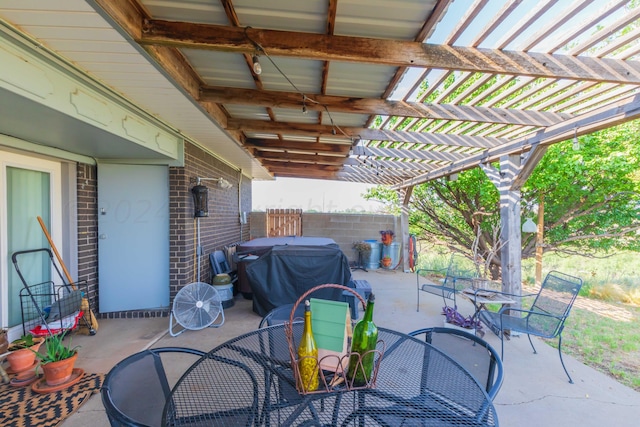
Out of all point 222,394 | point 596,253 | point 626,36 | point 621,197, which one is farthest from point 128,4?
point 596,253

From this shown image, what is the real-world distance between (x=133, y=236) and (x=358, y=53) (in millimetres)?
3588

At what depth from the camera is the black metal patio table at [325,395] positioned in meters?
1.10

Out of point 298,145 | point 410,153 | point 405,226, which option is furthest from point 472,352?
point 405,226

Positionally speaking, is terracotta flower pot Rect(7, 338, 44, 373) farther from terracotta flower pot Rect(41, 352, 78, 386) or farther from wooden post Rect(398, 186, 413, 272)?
wooden post Rect(398, 186, 413, 272)

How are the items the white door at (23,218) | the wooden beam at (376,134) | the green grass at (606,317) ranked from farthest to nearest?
the wooden beam at (376,134)
the green grass at (606,317)
the white door at (23,218)

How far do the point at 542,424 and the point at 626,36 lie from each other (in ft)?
8.55

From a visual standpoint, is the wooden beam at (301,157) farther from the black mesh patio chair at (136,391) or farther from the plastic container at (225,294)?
the black mesh patio chair at (136,391)

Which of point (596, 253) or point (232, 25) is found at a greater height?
point (232, 25)

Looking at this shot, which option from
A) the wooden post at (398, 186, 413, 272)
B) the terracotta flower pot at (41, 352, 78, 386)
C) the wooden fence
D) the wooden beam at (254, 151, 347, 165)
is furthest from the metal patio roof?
the wooden fence

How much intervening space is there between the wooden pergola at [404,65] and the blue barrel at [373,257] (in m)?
3.83

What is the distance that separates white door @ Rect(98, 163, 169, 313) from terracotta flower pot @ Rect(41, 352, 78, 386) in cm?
158

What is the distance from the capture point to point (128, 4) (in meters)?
1.64

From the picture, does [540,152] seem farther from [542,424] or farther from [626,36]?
[542,424]

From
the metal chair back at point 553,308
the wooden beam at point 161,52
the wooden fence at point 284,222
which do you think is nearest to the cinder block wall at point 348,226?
the wooden fence at point 284,222
